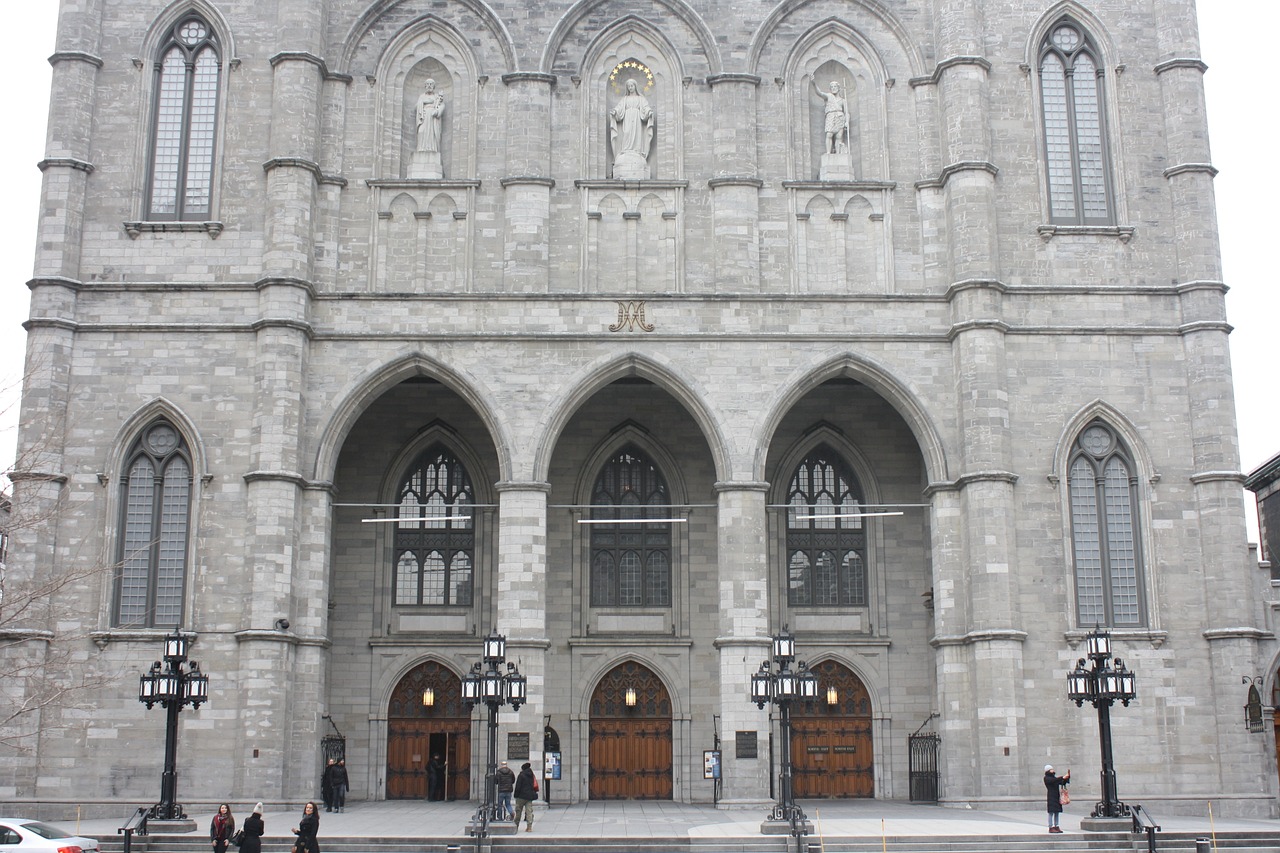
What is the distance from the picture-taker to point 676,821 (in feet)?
91.0

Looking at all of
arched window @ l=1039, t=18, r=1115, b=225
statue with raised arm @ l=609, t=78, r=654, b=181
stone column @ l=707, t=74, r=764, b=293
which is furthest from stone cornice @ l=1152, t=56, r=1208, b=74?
statue with raised arm @ l=609, t=78, r=654, b=181

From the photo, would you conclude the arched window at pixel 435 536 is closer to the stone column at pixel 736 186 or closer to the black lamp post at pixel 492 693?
the black lamp post at pixel 492 693

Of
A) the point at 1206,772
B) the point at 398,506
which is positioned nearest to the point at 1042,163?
the point at 1206,772

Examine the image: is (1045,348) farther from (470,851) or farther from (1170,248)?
(470,851)

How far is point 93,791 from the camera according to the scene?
2933 cm

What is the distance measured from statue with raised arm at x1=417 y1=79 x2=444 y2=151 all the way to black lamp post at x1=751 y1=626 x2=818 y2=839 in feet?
48.8

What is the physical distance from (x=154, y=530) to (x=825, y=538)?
632 inches

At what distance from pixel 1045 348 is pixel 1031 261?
2.15 m

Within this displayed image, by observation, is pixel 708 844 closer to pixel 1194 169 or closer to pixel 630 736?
pixel 630 736

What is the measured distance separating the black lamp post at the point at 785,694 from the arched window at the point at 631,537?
7880 mm

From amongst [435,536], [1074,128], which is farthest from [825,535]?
[1074,128]

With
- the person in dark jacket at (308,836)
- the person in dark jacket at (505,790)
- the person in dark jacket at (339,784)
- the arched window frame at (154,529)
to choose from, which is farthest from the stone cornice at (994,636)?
the arched window frame at (154,529)

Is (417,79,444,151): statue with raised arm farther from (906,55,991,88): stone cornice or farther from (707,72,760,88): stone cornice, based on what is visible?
(906,55,991,88): stone cornice

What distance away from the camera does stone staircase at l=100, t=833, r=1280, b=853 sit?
2389 cm
